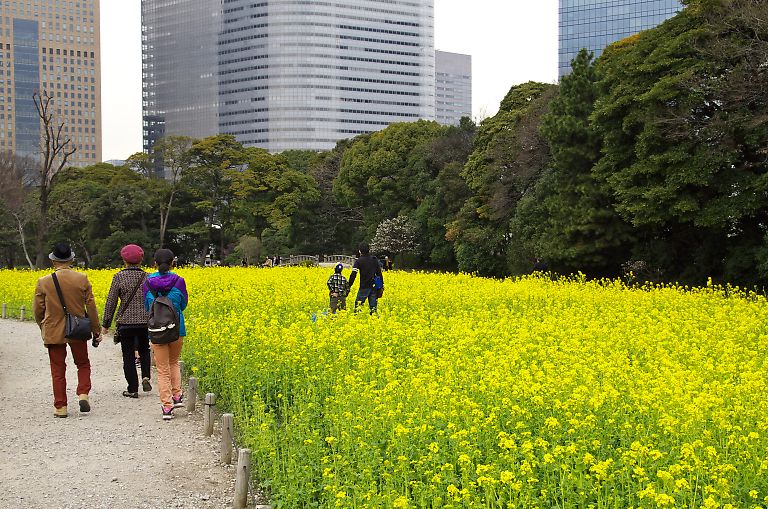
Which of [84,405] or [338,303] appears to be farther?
[338,303]

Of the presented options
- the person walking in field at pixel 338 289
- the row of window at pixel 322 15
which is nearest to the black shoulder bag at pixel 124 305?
the person walking in field at pixel 338 289

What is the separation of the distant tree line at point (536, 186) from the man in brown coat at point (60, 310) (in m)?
17.2

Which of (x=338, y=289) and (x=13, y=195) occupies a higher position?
(x=13, y=195)

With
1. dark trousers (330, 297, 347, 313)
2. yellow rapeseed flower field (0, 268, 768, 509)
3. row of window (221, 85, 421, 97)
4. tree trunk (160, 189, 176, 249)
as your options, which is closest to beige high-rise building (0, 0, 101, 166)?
row of window (221, 85, 421, 97)

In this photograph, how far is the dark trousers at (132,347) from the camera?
9.67 metres

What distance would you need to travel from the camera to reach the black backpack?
28.7 feet

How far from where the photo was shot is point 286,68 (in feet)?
452

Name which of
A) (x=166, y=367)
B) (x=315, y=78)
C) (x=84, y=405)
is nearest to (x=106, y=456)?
(x=166, y=367)

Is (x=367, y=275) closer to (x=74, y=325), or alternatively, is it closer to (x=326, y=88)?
(x=74, y=325)

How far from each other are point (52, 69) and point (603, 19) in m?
115

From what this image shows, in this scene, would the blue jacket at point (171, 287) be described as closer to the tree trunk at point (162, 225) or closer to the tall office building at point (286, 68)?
the tree trunk at point (162, 225)

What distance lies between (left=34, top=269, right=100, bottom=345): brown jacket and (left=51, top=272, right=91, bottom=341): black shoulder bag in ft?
0.12

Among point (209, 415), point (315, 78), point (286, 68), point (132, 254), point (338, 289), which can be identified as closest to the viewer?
point (209, 415)

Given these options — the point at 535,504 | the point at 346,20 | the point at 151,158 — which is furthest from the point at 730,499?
the point at 346,20
